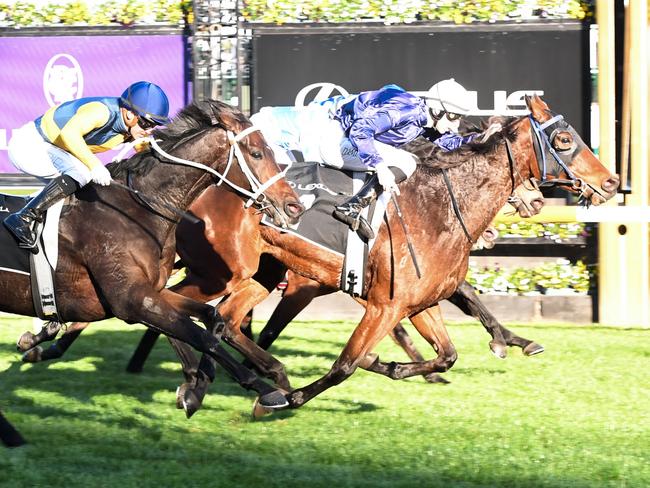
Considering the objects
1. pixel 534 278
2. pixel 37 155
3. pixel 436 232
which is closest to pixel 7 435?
pixel 37 155

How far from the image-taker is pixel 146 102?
18.0ft

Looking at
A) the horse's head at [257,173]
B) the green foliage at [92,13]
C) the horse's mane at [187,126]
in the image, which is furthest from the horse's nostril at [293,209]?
the green foliage at [92,13]

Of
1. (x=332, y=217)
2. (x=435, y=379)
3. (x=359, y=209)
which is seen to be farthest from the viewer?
(x=435, y=379)

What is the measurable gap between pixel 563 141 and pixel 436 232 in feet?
2.80

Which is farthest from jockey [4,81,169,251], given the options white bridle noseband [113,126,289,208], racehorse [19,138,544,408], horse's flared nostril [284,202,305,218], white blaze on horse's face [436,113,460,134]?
white blaze on horse's face [436,113,460,134]

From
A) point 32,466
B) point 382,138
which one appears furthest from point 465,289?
point 32,466

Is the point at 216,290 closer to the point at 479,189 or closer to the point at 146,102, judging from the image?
the point at 146,102

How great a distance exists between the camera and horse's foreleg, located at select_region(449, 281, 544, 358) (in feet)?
23.6

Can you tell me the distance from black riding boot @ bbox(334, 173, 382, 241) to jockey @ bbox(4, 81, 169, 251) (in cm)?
108

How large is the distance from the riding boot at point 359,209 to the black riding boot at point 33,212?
4.71ft

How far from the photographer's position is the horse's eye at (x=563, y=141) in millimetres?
6020

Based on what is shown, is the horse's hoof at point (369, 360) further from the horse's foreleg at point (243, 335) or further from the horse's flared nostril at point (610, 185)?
the horse's flared nostril at point (610, 185)

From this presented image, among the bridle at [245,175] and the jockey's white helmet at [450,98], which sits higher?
the jockey's white helmet at [450,98]

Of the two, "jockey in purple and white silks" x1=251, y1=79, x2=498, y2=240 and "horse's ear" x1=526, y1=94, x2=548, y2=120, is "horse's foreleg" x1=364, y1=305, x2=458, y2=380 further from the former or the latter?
"horse's ear" x1=526, y1=94, x2=548, y2=120
